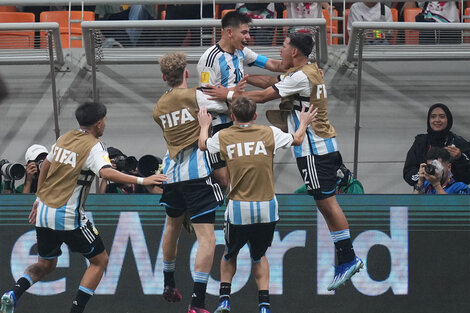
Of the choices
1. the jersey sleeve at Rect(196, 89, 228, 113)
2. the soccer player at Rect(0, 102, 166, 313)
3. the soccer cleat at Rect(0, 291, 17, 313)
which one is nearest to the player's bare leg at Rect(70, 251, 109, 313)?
the soccer player at Rect(0, 102, 166, 313)

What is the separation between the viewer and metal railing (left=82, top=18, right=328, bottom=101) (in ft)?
36.6

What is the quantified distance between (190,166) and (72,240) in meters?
1.37

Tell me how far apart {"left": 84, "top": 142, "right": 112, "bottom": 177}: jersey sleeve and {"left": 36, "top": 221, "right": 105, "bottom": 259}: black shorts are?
639 millimetres

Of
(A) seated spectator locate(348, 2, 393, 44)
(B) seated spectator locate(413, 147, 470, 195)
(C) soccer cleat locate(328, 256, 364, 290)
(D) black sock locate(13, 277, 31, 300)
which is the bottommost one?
(D) black sock locate(13, 277, 31, 300)

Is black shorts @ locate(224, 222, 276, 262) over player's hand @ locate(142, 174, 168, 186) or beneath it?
beneath

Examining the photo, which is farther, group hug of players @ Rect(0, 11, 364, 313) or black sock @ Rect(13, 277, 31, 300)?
black sock @ Rect(13, 277, 31, 300)

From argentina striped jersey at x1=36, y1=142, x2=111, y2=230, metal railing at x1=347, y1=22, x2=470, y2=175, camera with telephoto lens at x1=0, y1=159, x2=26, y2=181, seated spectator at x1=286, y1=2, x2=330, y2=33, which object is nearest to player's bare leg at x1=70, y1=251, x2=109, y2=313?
argentina striped jersey at x1=36, y1=142, x2=111, y2=230

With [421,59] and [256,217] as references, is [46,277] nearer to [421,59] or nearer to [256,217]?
[256,217]

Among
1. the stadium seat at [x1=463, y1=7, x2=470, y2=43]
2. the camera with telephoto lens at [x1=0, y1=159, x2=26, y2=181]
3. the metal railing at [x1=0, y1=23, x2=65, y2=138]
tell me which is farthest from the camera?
the stadium seat at [x1=463, y1=7, x2=470, y2=43]

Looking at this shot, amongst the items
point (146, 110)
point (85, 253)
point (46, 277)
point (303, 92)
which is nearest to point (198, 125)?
point (303, 92)

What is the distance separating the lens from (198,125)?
911 centimetres

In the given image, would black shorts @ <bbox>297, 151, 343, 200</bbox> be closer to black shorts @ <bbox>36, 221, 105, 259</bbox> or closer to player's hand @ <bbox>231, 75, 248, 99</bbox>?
player's hand @ <bbox>231, 75, 248, 99</bbox>

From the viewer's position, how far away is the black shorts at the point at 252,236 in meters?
8.76

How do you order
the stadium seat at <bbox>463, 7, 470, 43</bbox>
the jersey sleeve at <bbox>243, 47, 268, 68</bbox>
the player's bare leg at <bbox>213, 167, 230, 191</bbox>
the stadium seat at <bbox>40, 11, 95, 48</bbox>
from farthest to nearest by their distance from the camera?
the stadium seat at <bbox>40, 11, 95, 48</bbox> → the stadium seat at <bbox>463, 7, 470, 43</bbox> → the jersey sleeve at <bbox>243, 47, 268, 68</bbox> → the player's bare leg at <bbox>213, 167, 230, 191</bbox>
